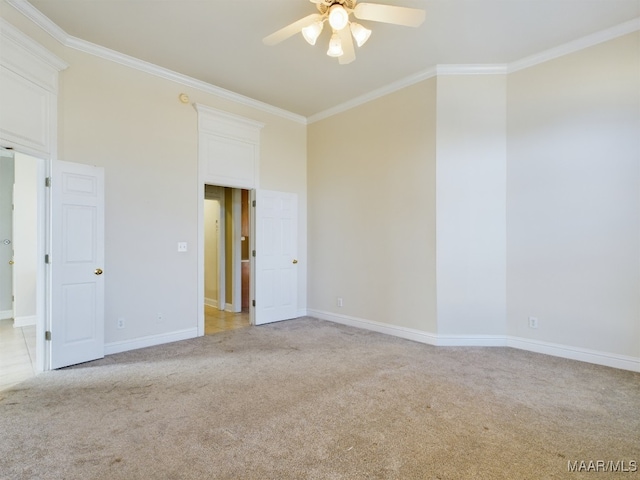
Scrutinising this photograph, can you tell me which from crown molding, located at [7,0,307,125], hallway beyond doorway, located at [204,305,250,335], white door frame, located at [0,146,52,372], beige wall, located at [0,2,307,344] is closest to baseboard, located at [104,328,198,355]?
beige wall, located at [0,2,307,344]

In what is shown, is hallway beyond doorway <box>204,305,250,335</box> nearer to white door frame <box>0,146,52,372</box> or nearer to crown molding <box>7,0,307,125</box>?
white door frame <box>0,146,52,372</box>

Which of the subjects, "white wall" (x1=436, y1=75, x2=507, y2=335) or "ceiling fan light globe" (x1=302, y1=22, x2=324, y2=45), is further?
"white wall" (x1=436, y1=75, x2=507, y2=335)

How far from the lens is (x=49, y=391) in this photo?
9.14 ft

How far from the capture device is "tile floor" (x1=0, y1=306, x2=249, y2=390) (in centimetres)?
316

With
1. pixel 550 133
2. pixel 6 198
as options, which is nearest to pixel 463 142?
pixel 550 133

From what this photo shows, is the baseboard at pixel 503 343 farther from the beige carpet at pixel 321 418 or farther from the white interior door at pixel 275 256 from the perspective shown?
the white interior door at pixel 275 256

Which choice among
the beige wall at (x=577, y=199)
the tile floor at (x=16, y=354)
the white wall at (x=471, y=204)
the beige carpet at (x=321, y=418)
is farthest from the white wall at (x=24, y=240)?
the beige wall at (x=577, y=199)

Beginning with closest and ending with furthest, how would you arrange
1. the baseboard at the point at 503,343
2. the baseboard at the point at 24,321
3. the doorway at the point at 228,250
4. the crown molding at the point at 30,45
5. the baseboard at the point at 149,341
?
the crown molding at the point at 30,45 → the baseboard at the point at 503,343 → the baseboard at the point at 149,341 → the baseboard at the point at 24,321 → the doorway at the point at 228,250

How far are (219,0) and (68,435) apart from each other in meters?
3.50

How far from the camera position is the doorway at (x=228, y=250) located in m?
5.93

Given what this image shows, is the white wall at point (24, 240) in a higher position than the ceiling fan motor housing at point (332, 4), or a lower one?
lower

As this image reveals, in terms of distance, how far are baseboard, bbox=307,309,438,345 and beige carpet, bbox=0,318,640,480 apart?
0.48 meters

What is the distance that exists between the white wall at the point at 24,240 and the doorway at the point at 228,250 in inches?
101

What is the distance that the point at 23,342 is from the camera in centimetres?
421
